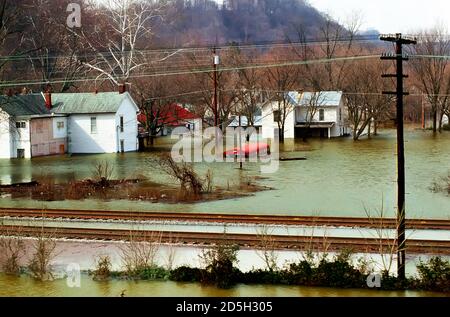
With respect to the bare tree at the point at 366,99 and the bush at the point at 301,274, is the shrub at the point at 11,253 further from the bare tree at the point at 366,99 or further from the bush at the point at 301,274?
the bare tree at the point at 366,99

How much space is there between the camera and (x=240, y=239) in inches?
707

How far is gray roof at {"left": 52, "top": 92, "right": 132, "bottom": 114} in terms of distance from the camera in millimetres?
49438

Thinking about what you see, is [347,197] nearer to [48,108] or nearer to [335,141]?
[48,108]

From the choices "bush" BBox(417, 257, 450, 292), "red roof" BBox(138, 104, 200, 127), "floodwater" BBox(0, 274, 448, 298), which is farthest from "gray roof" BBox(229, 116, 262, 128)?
"bush" BBox(417, 257, 450, 292)

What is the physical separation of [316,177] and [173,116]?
30.7m

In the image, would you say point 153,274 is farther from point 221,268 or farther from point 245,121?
point 245,121

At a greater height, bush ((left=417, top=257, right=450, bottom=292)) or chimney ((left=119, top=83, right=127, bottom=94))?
chimney ((left=119, top=83, right=127, bottom=94))

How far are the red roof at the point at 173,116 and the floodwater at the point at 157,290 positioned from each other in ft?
140

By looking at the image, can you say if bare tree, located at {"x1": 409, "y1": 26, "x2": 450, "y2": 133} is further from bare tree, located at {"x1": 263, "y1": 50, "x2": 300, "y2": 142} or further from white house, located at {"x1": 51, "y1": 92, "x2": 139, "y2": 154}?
white house, located at {"x1": 51, "y1": 92, "x2": 139, "y2": 154}

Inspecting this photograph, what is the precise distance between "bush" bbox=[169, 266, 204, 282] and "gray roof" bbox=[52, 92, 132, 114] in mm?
35485

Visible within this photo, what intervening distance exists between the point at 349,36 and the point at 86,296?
85.7m

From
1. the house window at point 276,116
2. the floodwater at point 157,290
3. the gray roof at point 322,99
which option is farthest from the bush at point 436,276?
the gray roof at point 322,99

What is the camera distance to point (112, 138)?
49.5 metres
